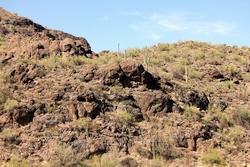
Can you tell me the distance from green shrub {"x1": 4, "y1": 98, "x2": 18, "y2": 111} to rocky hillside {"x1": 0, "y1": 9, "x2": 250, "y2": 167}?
48 millimetres

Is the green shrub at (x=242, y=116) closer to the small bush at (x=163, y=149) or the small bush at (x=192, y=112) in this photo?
the small bush at (x=192, y=112)

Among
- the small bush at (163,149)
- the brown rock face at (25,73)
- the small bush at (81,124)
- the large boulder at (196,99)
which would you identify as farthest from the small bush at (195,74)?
the small bush at (81,124)

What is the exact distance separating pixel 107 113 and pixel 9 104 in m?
4.63

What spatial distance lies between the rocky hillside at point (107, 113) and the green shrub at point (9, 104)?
0.05m

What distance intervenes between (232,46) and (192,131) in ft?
67.8

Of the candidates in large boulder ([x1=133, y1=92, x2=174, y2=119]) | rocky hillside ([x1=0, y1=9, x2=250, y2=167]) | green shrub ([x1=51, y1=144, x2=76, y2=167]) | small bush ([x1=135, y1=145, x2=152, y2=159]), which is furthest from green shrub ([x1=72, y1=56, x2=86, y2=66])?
small bush ([x1=135, y1=145, x2=152, y2=159])

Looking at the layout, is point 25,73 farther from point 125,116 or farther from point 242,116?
point 242,116

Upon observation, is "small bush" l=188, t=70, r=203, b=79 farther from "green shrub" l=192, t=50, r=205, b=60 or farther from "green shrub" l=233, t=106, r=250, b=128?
"green shrub" l=233, t=106, r=250, b=128

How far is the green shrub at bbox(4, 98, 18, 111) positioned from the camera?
16.2 metres

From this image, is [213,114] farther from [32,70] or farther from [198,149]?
[32,70]

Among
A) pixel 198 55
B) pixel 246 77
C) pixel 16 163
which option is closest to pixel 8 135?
pixel 16 163

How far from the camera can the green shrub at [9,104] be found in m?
16.2

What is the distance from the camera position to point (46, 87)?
18219mm

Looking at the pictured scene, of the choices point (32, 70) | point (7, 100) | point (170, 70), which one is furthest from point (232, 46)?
point (7, 100)
